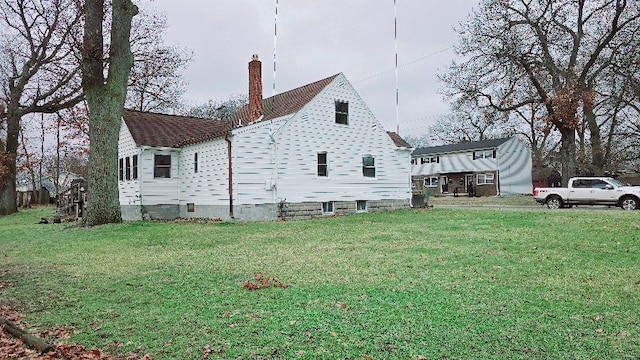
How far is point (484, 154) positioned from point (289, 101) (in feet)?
101

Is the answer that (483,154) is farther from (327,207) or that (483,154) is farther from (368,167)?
(327,207)

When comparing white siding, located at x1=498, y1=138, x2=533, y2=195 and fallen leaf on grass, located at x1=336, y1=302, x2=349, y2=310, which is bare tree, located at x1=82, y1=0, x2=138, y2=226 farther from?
white siding, located at x1=498, y1=138, x2=533, y2=195

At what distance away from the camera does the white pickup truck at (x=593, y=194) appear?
21547mm

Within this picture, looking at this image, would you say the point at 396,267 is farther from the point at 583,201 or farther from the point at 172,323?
the point at 583,201

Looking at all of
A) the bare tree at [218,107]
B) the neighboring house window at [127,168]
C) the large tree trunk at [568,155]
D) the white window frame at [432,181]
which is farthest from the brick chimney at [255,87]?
the white window frame at [432,181]

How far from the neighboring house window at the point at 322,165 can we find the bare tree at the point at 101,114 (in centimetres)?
866

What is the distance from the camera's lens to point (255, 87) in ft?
67.7

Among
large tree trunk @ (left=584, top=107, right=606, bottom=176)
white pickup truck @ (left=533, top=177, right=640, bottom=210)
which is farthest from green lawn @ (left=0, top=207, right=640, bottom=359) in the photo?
large tree trunk @ (left=584, top=107, right=606, bottom=176)

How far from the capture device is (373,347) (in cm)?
422

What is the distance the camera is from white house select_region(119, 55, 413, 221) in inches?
758

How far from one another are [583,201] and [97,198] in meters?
22.5

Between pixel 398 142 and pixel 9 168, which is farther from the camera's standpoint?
pixel 9 168

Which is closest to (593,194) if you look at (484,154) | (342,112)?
(342,112)

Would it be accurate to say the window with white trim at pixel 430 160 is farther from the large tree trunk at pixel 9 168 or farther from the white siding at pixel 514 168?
the large tree trunk at pixel 9 168
